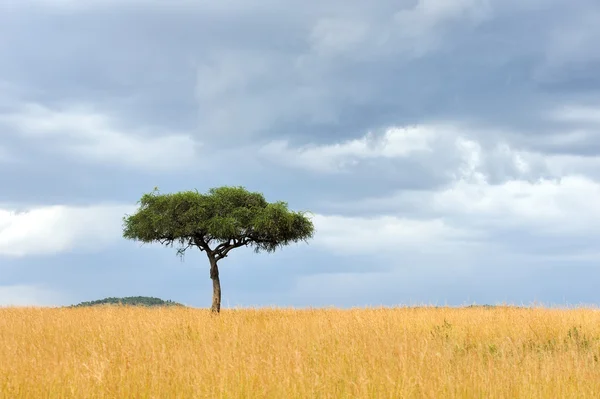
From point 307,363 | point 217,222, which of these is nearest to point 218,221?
point 217,222

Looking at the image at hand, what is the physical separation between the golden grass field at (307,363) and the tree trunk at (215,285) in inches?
368

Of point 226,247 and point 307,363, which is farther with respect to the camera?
point 226,247

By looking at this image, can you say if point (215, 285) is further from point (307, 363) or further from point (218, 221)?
point (307, 363)

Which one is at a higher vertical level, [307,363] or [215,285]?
[215,285]

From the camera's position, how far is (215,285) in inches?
1153

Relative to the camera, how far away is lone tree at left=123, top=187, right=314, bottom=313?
28375 millimetres

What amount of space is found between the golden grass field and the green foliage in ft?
29.4

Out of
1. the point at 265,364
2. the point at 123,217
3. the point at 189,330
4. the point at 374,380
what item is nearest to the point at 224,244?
the point at 123,217

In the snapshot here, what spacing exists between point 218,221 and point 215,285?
3.69 meters

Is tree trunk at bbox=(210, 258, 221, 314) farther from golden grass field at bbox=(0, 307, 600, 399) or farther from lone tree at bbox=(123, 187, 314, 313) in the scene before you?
golden grass field at bbox=(0, 307, 600, 399)

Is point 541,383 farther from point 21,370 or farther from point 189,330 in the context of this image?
point 189,330

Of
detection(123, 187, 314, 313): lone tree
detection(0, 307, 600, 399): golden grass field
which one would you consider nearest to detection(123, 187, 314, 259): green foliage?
detection(123, 187, 314, 313): lone tree

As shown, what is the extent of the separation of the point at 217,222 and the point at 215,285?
361cm

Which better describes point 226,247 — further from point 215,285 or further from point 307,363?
point 307,363
